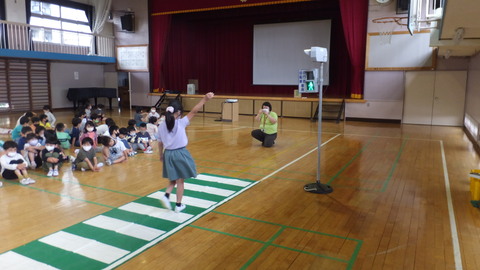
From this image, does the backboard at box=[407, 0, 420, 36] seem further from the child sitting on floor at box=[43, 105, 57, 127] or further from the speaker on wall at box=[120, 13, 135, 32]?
the speaker on wall at box=[120, 13, 135, 32]

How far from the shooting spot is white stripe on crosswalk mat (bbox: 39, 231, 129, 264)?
9.52ft

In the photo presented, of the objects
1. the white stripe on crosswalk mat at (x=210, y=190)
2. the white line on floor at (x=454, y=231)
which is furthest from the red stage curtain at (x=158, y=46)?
the white line on floor at (x=454, y=231)

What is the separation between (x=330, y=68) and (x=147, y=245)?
43.7 feet

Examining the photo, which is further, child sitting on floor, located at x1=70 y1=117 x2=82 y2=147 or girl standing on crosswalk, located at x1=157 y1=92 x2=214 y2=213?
child sitting on floor, located at x1=70 y1=117 x2=82 y2=147

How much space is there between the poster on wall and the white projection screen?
508 centimetres

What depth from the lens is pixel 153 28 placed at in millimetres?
16047

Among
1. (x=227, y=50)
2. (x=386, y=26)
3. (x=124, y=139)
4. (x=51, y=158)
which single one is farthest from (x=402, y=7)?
(x=51, y=158)

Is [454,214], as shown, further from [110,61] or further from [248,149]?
[110,61]

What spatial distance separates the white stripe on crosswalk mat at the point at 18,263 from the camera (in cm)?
273

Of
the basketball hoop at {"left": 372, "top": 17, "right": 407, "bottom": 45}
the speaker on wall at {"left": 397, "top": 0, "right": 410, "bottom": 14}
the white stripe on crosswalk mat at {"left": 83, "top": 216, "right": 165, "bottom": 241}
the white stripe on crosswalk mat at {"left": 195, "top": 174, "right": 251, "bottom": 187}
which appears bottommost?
the white stripe on crosswalk mat at {"left": 83, "top": 216, "right": 165, "bottom": 241}

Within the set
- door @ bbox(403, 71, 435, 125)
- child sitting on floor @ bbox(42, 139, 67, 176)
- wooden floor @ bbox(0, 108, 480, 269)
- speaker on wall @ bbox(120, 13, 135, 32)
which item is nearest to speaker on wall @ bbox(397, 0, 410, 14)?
door @ bbox(403, 71, 435, 125)

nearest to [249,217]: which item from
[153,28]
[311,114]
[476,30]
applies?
[476,30]

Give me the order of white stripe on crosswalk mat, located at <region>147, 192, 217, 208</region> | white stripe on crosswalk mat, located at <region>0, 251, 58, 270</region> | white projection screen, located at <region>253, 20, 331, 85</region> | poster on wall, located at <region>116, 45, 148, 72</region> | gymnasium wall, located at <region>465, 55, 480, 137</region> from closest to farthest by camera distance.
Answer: white stripe on crosswalk mat, located at <region>0, 251, 58, 270</region> → white stripe on crosswalk mat, located at <region>147, 192, 217, 208</region> → gymnasium wall, located at <region>465, 55, 480, 137</region> → white projection screen, located at <region>253, 20, 331, 85</region> → poster on wall, located at <region>116, 45, 148, 72</region>

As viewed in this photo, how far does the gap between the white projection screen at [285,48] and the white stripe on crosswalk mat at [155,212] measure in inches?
465
